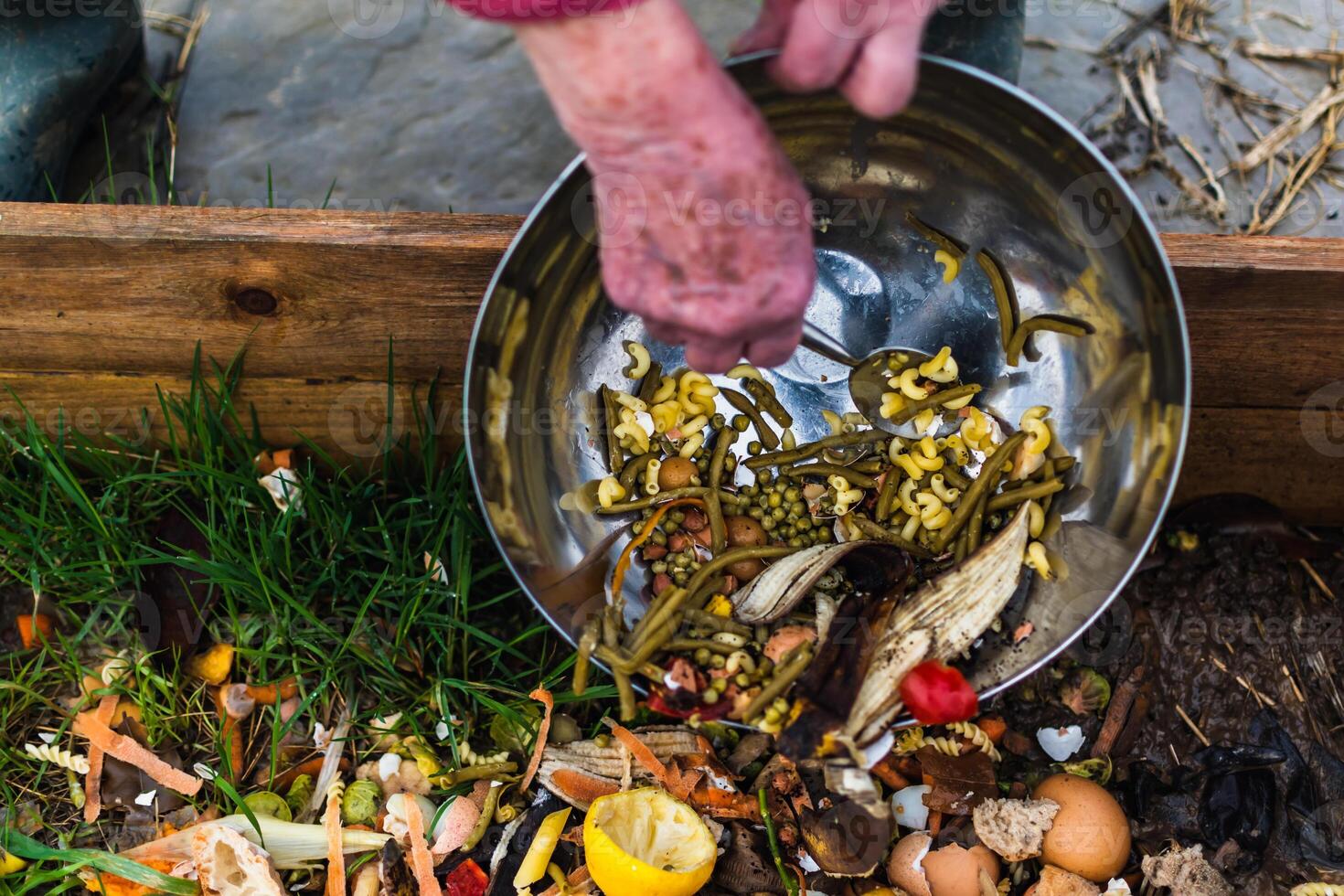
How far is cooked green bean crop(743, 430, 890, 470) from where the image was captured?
1748 mm

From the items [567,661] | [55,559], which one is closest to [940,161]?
[567,661]

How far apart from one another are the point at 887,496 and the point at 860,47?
710 millimetres

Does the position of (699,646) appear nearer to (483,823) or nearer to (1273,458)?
(483,823)

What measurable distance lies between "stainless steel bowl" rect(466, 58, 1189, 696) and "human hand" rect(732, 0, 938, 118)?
4.7 inches

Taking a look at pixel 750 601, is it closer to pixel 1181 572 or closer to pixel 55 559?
pixel 1181 572

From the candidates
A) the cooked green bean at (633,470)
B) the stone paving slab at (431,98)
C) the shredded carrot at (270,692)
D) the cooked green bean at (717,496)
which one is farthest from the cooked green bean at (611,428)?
the stone paving slab at (431,98)

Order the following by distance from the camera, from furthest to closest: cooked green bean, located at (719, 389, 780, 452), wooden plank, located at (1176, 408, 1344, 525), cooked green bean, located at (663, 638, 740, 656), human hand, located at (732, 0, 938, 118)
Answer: wooden plank, located at (1176, 408, 1344, 525), cooked green bean, located at (719, 389, 780, 452), cooked green bean, located at (663, 638, 740, 656), human hand, located at (732, 0, 938, 118)

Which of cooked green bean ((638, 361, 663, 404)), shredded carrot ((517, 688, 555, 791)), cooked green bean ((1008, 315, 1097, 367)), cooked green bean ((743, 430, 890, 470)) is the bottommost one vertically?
shredded carrot ((517, 688, 555, 791))

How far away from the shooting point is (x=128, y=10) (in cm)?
243

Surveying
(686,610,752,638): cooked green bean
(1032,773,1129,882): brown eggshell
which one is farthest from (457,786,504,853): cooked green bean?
(1032,773,1129,882): brown eggshell

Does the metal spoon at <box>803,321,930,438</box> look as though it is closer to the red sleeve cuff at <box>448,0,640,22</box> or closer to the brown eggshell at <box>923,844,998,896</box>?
the brown eggshell at <box>923,844,998,896</box>

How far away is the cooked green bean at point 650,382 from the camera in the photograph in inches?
69.1

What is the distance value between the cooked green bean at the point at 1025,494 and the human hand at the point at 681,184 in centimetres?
48

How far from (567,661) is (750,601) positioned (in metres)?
0.40
